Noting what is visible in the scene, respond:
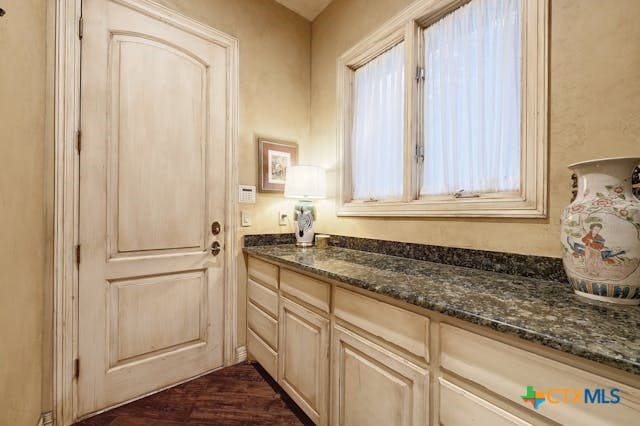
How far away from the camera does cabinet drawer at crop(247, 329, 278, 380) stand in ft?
5.44

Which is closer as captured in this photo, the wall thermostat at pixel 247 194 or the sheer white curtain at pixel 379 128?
the sheer white curtain at pixel 379 128

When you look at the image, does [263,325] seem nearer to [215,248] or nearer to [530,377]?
[215,248]

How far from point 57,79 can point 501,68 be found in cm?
224

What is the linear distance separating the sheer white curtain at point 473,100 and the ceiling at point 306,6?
1116 mm

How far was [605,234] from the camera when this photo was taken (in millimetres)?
761

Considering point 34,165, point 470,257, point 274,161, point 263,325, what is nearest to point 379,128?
point 274,161

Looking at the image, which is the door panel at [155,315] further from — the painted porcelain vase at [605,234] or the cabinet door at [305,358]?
the painted porcelain vase at [605,234]

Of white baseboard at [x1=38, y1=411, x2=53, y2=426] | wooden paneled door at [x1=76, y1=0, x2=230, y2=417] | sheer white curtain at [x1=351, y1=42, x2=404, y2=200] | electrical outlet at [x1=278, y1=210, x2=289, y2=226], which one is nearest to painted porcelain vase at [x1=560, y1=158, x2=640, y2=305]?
sheer white curtain at [x1=351, y1=42, x2=404, y2=200]

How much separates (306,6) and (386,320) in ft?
8.27

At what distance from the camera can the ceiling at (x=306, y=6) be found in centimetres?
222

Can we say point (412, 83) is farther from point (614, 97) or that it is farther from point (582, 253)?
point (582, 253)

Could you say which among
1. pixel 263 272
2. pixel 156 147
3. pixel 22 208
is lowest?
pixel 263 272

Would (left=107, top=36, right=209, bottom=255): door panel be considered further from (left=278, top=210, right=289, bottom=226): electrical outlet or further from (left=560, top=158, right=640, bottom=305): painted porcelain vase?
(left=560, top=158, right=640, bottom=305): painted porcelain vase

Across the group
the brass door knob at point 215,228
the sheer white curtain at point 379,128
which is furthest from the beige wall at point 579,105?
the brass door knob at point 215,228
